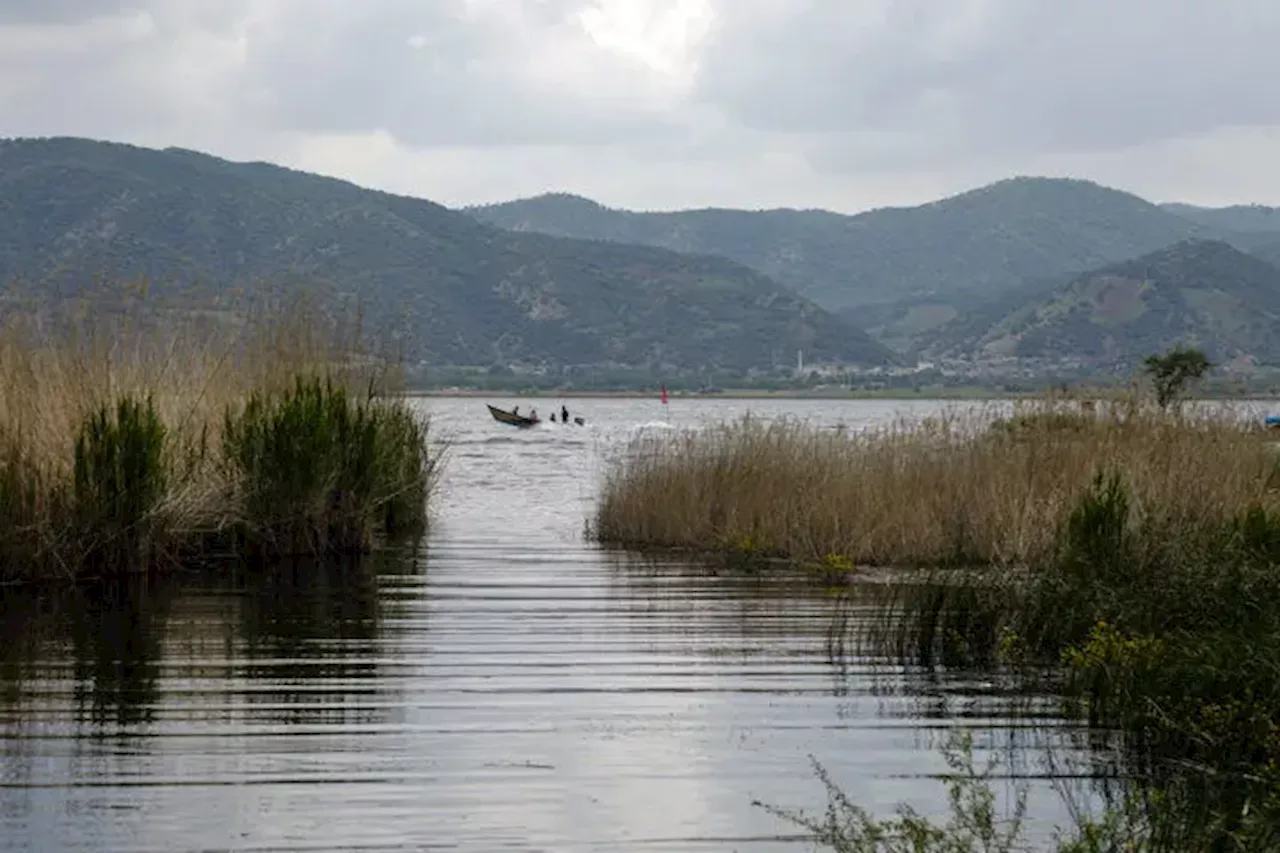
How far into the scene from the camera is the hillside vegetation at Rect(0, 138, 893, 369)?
123500 millimetres

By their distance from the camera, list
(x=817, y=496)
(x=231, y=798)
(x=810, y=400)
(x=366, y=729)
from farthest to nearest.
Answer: (x=810, y=400) < (x=817, y=496) < (x=366, y=729) < (x=231, y=798)

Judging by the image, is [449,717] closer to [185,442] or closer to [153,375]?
[185,442]

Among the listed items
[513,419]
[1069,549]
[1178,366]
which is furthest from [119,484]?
[513,419]

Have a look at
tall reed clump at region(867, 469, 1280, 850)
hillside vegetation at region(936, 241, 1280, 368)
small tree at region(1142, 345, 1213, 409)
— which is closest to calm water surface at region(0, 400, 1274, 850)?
tall reed clump at region(867, 469, 1280, 850)

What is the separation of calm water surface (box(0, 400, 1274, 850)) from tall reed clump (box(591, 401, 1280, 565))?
2.40m

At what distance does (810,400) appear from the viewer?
13225cm

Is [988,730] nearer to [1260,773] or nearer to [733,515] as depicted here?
[1260,773]

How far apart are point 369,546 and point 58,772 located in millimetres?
10927

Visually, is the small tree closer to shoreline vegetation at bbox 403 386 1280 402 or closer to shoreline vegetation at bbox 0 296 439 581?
shoreline vegetation at bbox 0 296 439 581

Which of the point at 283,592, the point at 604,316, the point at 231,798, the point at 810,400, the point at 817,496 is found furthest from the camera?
the point at 604,316

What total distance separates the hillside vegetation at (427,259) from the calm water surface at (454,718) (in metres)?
91.5

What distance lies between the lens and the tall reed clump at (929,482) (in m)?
15.9

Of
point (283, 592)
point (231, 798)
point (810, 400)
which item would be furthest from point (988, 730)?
point (810, 400)

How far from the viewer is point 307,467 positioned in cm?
1794
